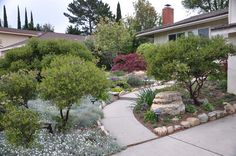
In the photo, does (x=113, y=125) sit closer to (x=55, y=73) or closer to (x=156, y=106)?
(x=156, y=106)

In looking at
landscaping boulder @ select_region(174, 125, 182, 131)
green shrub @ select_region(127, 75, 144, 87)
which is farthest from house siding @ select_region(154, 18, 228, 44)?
landscaping boulder @ select_region(174, 125, 182, 131)

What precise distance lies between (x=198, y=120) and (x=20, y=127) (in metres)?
4.67

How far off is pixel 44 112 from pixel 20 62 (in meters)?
4.39

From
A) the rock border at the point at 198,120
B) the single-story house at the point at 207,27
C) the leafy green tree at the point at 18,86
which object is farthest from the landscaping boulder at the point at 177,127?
the leafy green tree at the point at 18,86

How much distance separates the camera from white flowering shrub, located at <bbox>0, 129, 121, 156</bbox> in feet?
19.5

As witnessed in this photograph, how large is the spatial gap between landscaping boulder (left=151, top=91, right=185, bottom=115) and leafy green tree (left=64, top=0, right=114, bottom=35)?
41627 mm

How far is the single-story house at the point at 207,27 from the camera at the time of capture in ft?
31.1

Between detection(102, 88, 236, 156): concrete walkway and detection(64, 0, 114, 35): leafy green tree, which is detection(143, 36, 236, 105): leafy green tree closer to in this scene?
detection(102, 88, 236, 156): concrete walkway

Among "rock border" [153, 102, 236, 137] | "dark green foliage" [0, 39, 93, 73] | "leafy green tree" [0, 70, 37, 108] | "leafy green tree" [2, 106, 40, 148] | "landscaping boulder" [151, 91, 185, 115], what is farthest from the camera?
"dark green foliage" [0, 39, 93, 73]

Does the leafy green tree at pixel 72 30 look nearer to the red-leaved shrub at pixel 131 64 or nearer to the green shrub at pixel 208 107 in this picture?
the red-leaved shrub at pixel 131 64

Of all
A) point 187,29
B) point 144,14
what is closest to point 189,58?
point 187,29

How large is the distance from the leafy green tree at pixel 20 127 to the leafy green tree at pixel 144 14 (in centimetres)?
2634

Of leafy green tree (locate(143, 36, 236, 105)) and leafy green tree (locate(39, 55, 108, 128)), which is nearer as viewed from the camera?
leafy green tree (locate(39, 55, 108, 128))

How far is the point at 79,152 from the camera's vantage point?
19.8ft
